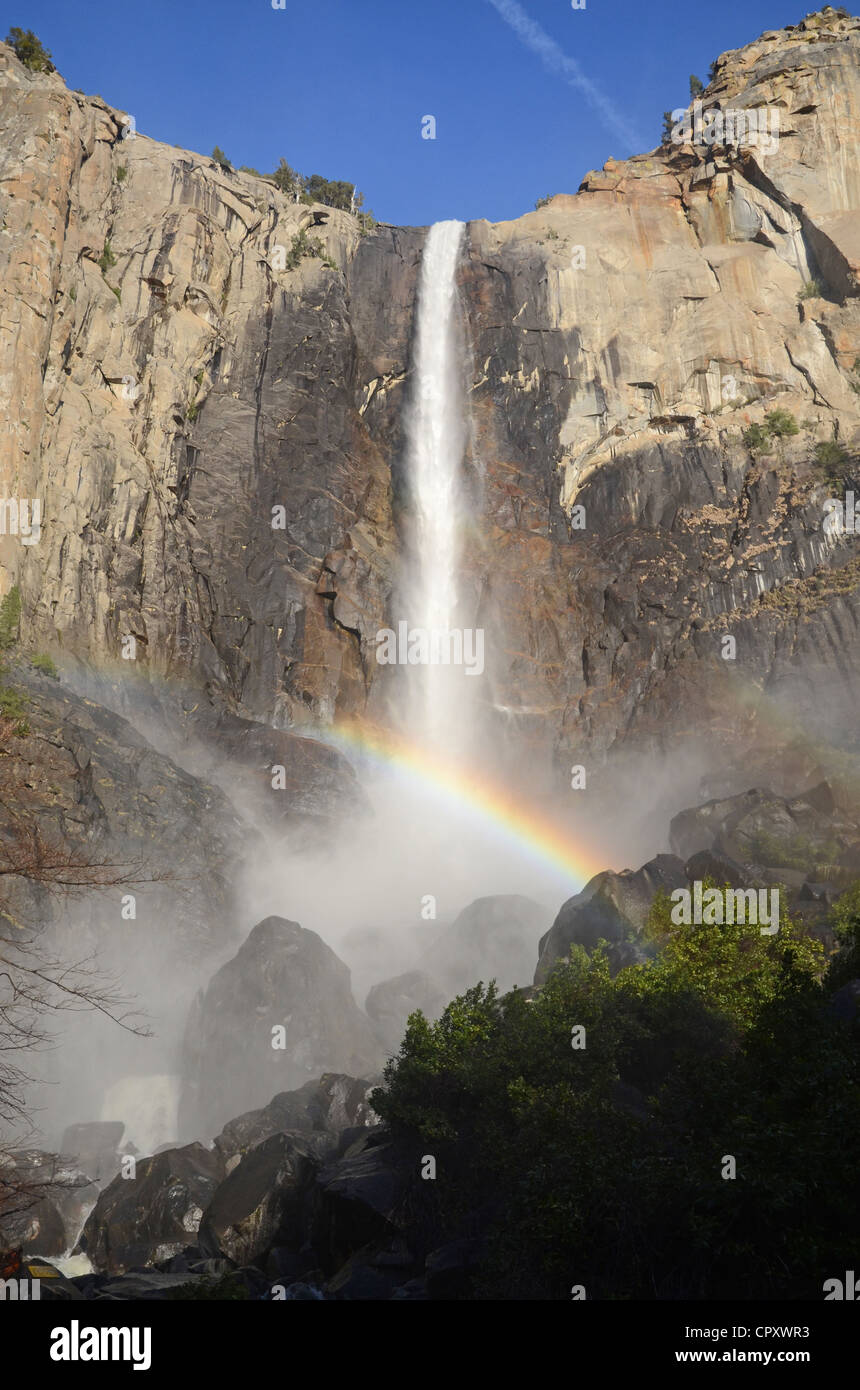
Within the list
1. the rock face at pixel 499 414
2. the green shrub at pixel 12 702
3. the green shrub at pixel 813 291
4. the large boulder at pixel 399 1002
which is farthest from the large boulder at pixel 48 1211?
the green shrub at pixel 813 291

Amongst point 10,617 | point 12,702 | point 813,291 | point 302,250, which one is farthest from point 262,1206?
point 813,291

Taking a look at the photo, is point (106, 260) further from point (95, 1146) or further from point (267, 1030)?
point (95, 1146)

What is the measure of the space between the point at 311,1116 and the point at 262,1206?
489cm

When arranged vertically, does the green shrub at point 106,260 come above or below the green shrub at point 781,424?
above

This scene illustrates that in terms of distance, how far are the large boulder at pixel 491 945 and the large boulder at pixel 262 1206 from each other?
41.3ft

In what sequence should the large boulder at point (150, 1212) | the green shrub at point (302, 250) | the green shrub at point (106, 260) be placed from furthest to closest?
1. the green shrub at point (302, 250)
2. the green shrub at point (106, 260)
3. the large boulder at point (150, 1212)

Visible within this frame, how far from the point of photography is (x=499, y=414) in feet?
176

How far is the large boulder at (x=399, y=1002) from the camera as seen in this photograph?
3089 centimetres

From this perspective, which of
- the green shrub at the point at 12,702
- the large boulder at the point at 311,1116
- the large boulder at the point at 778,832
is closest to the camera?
the large boulder at the point at 311,1116

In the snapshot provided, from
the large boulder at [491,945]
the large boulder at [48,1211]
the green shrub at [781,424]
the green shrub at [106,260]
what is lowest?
the large boulder at [48,1211]

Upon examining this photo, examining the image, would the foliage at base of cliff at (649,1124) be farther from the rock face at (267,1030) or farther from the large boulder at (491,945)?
the large boulder at (491,945)

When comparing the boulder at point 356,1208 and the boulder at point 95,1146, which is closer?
the boulder at point 356,1208

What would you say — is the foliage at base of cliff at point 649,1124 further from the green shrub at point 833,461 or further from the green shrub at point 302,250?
the green shrub at point 302,250
